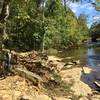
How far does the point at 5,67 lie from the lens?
44.8 ft

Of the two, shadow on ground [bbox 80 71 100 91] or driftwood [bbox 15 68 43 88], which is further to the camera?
shadow on ground [bbox 80 71 100 91]

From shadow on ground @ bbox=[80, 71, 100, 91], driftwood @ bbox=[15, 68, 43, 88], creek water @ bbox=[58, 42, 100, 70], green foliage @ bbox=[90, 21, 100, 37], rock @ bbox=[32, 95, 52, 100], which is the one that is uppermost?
green foliage @ bbox=[90, 21, 100, 37]

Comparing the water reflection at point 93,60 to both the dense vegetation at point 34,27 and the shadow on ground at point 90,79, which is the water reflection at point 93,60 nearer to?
the shadow on ground at point 90,79

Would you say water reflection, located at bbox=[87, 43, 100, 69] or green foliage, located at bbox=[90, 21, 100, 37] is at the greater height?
green foliage, located at bbox=[90, 21, 100, 37]

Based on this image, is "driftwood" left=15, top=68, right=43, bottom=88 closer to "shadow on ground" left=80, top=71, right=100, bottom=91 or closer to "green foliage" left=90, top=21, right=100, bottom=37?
"shadow on ground" left=80, top=71, right=100, bottom=91

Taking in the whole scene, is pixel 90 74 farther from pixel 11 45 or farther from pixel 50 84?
pixel 11 45

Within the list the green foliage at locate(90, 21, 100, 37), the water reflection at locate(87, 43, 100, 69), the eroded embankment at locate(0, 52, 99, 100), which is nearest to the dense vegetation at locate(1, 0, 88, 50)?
the water reflection at locate(87, 43, 100, 69)

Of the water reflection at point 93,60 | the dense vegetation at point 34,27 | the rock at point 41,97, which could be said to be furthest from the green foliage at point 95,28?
the rock at point 41,97

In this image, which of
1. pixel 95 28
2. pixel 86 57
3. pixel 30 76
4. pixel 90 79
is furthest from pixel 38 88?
pixel 95 28

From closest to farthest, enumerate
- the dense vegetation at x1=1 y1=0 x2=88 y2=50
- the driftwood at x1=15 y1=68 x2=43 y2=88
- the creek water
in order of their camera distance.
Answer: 1. the driftwood at x1=15 y1=68 x2=43 y2=88
2. the creek water
3. the dense vegetation at x1=1 y1=0 x2=88 y2=50

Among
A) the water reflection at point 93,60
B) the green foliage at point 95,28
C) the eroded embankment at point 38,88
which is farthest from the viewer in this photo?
the green foliage at point 95,28

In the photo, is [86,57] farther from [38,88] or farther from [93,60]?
[38,88]

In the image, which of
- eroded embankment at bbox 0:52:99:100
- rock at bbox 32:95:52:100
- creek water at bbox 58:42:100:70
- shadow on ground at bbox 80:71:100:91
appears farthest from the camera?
creek water at bbox 58:42:100:70

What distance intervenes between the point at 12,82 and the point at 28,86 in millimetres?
728
